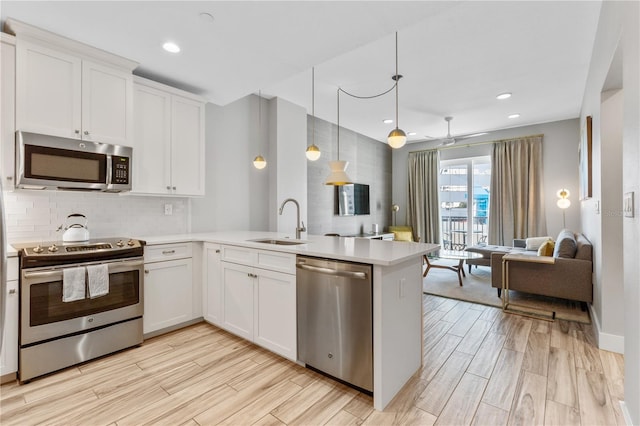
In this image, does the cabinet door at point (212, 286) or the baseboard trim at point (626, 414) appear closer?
the baseboard trim at point (626, 414)

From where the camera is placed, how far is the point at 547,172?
585 centimetres

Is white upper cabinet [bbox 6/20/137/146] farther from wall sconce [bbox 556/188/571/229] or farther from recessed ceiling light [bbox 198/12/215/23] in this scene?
wall sconce [bbox 556/188/571/229]

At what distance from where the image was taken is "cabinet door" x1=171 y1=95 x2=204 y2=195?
126 inches

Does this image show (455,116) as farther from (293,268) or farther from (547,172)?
(293,268)

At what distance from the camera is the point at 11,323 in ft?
6.78

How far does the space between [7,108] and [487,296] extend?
17.5 ft

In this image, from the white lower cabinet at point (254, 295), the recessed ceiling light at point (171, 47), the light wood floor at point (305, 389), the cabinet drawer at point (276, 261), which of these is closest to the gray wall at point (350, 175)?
the white lower cabinet at point (254, 295)

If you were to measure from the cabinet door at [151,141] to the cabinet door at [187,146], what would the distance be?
0.20ft

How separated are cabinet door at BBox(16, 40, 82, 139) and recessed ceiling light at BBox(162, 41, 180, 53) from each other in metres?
0.71

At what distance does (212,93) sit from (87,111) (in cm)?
133

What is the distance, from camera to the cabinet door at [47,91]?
88.4 inches

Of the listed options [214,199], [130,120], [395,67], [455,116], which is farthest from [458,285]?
[130,120]

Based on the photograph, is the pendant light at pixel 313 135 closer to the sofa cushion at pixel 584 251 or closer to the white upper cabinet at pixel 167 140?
the white upper cabinet at pixel 167 140

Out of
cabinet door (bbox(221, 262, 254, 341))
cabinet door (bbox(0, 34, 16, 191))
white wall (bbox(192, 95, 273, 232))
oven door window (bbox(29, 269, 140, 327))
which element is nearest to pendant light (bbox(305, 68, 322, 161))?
white wall (bbox(192, 95, 273, 232))
